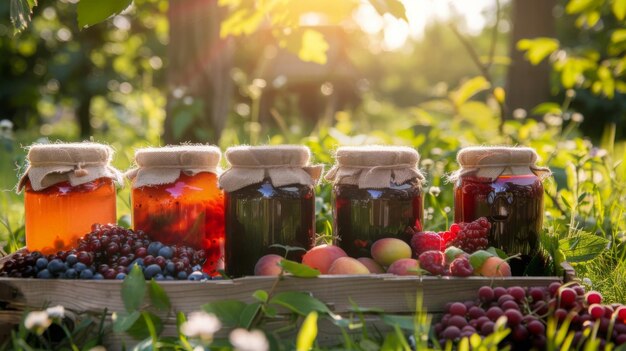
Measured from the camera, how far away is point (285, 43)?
10.1 ft

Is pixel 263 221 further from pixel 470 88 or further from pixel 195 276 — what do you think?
pixel 470 88

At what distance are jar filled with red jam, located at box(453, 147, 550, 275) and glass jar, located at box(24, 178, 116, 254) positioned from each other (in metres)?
1.08

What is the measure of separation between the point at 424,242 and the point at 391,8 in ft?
2.07

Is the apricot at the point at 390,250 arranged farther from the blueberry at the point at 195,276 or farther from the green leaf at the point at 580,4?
the green leaf at the point at 580,4

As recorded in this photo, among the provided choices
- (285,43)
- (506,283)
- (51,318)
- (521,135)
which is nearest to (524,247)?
(506,283)

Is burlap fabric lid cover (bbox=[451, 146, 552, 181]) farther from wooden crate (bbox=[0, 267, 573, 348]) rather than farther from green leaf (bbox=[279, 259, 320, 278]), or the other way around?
green leaf (bbox=[279, 259, 320, 278])

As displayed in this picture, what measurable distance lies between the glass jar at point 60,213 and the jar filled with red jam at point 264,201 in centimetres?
42

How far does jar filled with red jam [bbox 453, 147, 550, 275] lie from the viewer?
190cm

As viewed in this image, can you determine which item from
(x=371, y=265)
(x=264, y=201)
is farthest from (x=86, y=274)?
(x=371, y=265)

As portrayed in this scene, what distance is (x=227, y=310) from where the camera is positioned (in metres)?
1.56

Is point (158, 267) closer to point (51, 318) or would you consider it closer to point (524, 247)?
point (51, 318)

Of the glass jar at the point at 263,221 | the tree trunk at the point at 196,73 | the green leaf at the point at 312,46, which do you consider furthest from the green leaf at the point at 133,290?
the tree trunk at the point at 196,73

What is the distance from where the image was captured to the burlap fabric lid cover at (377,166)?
6.06ft

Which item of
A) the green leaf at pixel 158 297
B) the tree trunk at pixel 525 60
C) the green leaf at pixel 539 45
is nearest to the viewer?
the green leaf at pixel 158 297
